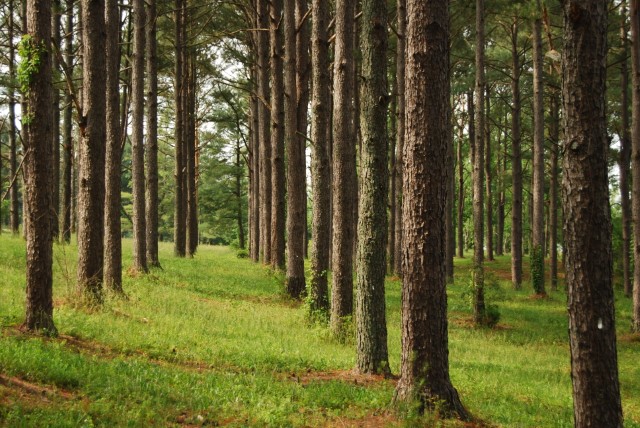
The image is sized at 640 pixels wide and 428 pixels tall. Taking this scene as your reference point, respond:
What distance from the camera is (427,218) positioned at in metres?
5.80

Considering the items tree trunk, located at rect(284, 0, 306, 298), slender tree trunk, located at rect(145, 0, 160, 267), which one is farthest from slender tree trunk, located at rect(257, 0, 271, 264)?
tree trunk, located at rect(284, 0, 306, 298)

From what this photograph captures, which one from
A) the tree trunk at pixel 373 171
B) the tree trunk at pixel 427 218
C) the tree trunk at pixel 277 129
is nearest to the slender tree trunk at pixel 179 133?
the tree trunk at pixel 277 129

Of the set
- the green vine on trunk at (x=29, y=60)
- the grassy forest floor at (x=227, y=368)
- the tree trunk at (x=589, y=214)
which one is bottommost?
the grassy forest floor at (x=227, y=368)

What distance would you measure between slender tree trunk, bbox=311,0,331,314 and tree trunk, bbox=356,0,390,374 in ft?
15.4

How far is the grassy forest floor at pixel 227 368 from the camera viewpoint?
5.55 meters

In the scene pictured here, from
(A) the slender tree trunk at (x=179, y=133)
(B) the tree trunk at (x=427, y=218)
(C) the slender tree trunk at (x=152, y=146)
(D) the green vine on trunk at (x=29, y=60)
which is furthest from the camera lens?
(A) the slender tree trunk at (x=179, y=133)

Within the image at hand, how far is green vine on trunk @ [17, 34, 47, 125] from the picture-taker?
724 centimetres

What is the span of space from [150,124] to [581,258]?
1622cm

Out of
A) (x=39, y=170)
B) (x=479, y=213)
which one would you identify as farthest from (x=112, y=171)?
Result: (x=479, y=213)

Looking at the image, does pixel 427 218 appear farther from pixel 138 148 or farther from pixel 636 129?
pixel 138 148

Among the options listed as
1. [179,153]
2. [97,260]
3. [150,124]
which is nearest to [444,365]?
[97,260]

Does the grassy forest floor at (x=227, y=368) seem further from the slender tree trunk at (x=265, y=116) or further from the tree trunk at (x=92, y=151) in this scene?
the slender tree trunk at (x=265, y=116)

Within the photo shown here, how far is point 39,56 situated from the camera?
23.8ft

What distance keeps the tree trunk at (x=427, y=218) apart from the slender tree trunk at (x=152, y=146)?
13.8 metres
